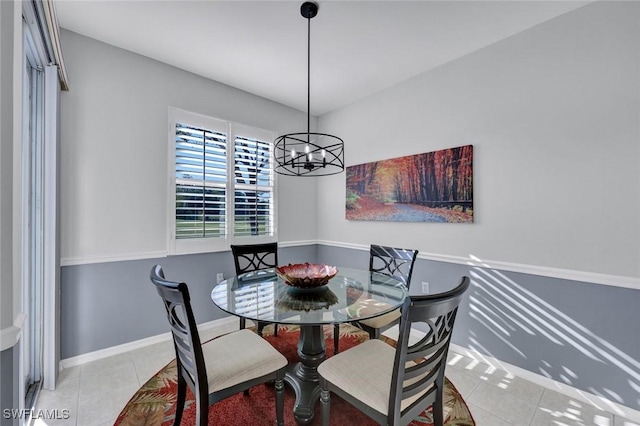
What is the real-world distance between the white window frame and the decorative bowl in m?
1.34

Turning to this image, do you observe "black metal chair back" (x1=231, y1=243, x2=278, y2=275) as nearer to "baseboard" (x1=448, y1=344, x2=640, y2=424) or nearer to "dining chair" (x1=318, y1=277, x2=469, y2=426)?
"dining chair" (x1=318, y1=277, x2=469, y2=426)

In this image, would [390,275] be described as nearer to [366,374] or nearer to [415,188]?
[415,188]

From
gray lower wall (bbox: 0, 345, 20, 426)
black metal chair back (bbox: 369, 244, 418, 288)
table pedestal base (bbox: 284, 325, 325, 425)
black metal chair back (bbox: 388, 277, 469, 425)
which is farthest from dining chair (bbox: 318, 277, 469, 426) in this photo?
gray lower wall (bbox: 0, 345, 20, 426)

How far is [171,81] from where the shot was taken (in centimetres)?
288

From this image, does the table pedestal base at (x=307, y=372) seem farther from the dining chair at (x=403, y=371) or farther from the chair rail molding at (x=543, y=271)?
the chair rail molding at (x=543, y=271)

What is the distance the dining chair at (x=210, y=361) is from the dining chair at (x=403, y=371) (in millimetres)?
322

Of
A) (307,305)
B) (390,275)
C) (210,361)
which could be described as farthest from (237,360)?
(390,275)

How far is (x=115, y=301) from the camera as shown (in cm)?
255

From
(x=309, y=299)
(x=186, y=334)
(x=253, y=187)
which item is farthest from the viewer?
(x=253, y=187)

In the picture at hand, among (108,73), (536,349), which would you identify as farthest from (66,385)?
(536,349)

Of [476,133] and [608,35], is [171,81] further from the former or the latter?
[608,35]

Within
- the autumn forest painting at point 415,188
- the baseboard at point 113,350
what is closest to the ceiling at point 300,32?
the autumn forest painting at point 415,188

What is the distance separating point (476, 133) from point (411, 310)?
2099 mm

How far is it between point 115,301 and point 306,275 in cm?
185
